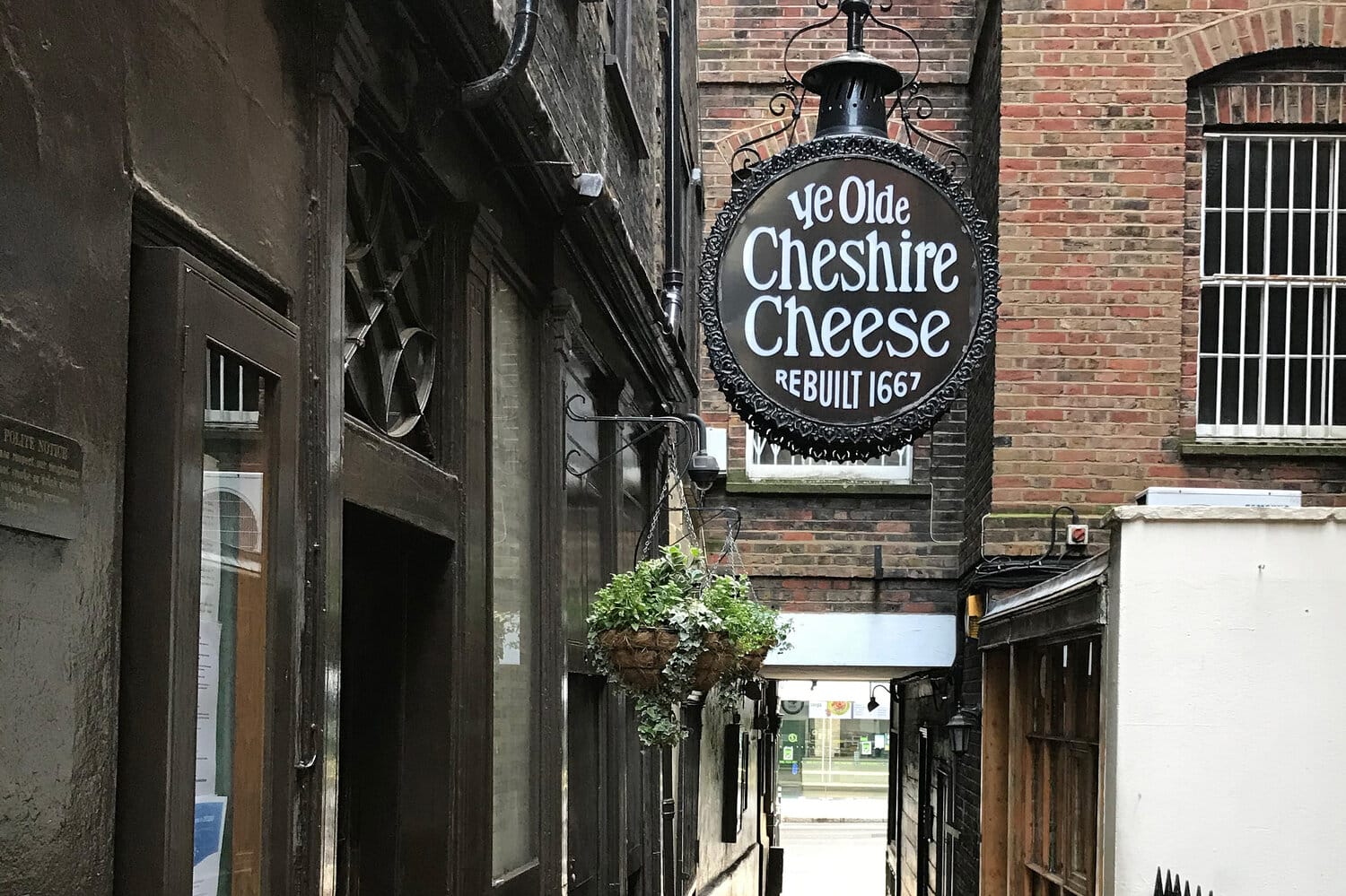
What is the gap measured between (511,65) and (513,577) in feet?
8.11

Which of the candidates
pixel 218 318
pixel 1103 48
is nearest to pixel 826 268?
pixel 218 318

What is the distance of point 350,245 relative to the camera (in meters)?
4.61

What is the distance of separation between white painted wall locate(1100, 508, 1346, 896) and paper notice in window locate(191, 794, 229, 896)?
5.14 meters

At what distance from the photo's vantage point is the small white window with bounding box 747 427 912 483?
44.1 feet

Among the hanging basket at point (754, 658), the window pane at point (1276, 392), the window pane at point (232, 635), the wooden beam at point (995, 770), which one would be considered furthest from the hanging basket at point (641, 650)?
the window pane at point (1276, 392)

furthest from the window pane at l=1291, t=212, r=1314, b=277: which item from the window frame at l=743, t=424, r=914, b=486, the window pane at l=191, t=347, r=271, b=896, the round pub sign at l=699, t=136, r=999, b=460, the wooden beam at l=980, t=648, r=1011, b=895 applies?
the window pane at l=191, t=347, r=271, b=896

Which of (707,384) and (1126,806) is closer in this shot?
(1126,806)

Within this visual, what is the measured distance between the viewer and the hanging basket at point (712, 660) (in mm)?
7305

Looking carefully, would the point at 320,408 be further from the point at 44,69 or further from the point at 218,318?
the point at 44,69

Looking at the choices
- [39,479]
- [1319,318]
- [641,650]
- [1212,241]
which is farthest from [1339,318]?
[39,479]

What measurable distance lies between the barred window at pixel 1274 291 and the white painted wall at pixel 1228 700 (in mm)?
Answer: 3933

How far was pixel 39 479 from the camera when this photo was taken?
2.34 metres

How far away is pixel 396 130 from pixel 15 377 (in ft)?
8.34

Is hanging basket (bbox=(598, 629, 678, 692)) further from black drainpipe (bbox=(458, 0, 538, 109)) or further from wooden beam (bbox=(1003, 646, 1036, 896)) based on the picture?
wooden beam (bbox=(1003, 646, 1036, 896))
